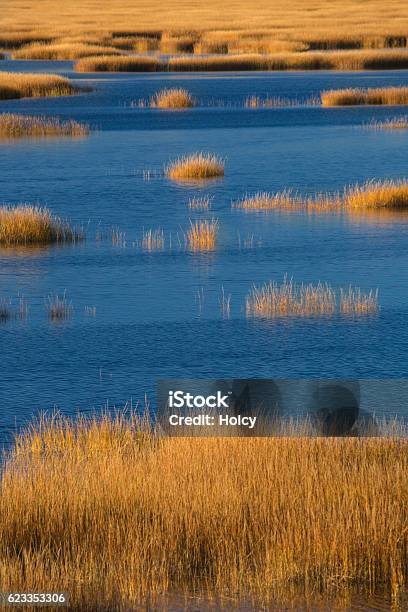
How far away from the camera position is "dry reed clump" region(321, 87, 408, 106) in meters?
51.0

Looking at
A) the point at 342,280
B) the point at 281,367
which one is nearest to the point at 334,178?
the point at 342,280

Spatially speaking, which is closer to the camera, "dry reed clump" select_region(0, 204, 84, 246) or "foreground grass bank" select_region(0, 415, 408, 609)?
"foreground grass bank" select_region(0, 415, 408, 609)

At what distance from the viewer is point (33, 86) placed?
56.3 meters

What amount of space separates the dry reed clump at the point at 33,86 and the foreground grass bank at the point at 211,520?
47.0 m

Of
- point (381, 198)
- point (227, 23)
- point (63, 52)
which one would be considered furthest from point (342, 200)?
point (227, 23)

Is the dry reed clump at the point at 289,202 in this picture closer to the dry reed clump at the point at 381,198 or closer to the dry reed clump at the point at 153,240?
the dry reed clump at the point at 381,198

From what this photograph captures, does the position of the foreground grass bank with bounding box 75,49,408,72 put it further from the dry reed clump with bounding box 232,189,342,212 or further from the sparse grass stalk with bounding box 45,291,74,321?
the sparse grass stalk with bounding box 45,291,74,321

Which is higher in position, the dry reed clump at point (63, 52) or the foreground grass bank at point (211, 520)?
the foreground grass bank at point (211, 520)

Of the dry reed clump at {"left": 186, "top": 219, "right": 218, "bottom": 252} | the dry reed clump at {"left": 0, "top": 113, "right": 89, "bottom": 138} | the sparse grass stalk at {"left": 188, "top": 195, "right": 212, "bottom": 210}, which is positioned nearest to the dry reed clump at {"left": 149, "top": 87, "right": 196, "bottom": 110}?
the dry reed clump at {"left": 0, "top": 113, "right": 89, "bottom": 138}

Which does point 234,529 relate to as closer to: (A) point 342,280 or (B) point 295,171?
(A) point 342,280

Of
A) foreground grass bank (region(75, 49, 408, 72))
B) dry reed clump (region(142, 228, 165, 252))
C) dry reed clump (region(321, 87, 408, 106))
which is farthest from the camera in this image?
foreground grass bank (region(75, 49, 408, 72))

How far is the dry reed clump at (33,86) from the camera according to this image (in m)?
55.8

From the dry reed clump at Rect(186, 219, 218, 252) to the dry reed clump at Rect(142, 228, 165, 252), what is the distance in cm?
50

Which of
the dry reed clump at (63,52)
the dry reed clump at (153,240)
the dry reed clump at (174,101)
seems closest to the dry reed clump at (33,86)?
the dry reed clump at (174,101)
